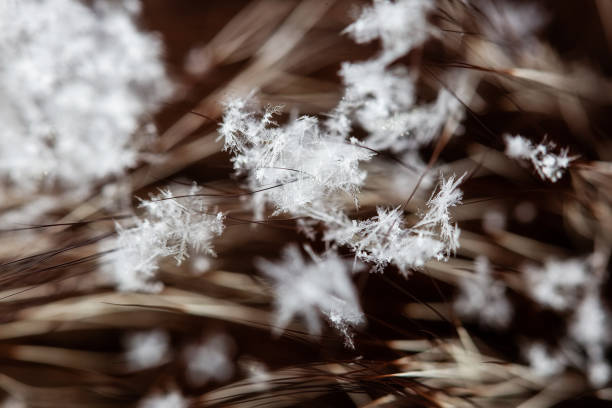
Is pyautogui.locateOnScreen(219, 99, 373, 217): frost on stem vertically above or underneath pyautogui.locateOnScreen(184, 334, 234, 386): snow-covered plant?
above

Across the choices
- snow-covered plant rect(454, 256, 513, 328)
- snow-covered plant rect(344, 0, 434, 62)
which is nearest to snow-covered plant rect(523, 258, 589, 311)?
snow-covered plant rect(454, 256, 513, 328)

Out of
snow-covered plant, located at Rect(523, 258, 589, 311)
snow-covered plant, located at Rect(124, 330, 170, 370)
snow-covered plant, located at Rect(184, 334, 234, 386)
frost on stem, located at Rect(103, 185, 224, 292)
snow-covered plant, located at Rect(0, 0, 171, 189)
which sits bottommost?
snow-covered plant, located at Rect(523, 258, 589, 311)

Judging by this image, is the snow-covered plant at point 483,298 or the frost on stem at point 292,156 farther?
the snow-covered plant at point 483,298

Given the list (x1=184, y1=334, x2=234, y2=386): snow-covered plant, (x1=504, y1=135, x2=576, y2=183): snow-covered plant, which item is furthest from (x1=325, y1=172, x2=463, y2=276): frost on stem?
(x1=184, y1=334, x2=234, y2=386): snow-covered plant

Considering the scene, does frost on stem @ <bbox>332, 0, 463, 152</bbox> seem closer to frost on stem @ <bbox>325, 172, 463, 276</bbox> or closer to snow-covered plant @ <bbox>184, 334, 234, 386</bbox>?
frost on stem @ <bbox>325, 172, 463, 276</bbox>

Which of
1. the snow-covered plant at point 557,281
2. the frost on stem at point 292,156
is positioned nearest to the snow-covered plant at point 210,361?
the frost on stem at point 292,156

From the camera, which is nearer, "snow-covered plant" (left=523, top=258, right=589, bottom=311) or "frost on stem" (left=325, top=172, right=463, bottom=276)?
"frost on stem" (left=325, top=172, right=463, bottom=276)

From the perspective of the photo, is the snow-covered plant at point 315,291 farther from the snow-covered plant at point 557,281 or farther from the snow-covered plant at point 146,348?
the snow-covered plant at point 557,281
